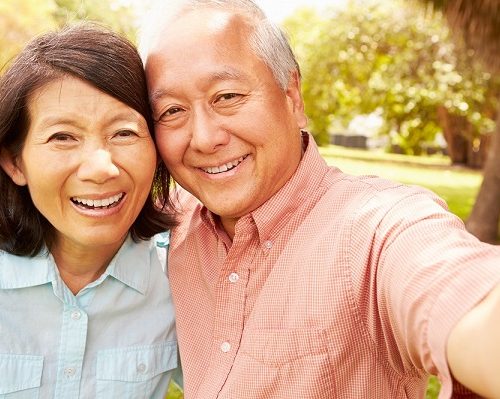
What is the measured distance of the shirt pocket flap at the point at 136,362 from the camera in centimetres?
220

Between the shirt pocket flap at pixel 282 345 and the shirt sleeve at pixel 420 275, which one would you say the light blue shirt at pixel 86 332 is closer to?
the shirt pocket flap at pixel 282 345

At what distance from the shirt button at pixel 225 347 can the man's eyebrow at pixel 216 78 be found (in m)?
0.77

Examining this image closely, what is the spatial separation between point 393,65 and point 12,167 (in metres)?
17.9

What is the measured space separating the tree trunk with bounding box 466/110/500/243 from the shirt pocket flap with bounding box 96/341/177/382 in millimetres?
7553

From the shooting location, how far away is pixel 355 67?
21.0 m

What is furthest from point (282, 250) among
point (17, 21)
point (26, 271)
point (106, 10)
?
point (106, 10)

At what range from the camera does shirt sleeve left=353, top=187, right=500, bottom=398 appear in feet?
4.20

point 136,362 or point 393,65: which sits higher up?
point 136,362

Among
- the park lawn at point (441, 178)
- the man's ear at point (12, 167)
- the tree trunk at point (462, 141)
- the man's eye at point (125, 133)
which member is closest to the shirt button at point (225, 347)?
the man's eye at point (125, 133)

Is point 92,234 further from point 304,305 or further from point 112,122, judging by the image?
point 304,305

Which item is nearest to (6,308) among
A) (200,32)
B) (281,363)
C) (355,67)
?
(281,363)

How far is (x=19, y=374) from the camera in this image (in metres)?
2.10

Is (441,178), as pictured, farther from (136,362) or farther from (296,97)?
(136,362)

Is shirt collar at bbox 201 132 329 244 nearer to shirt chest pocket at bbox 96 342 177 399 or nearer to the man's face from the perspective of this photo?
the man's face
